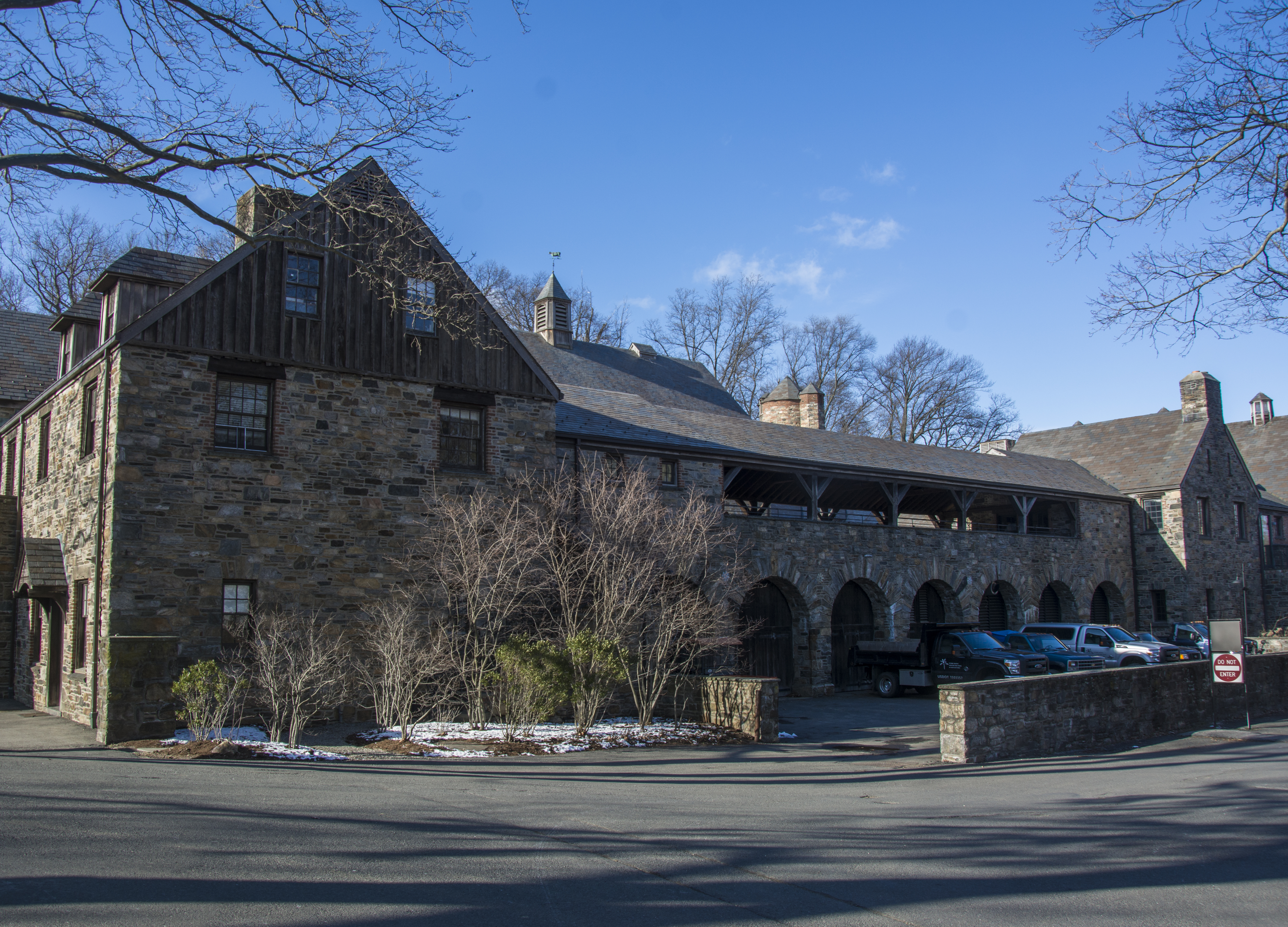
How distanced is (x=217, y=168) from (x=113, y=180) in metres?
1.07

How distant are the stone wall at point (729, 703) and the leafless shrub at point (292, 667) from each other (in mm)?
5715

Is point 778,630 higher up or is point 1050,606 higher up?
point 1050,606

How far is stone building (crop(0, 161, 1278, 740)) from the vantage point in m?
14.8

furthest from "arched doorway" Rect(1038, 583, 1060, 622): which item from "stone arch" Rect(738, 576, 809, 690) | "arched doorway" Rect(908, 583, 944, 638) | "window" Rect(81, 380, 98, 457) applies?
"window" Rect(81, 380, 98, 457)

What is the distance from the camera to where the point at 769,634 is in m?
23.4

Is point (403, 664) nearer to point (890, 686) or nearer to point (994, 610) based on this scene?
point (890, 686)

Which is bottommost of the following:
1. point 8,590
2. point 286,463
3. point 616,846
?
point 616,846

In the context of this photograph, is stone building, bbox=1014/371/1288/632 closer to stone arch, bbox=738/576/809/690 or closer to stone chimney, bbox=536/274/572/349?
stone arch, bbox=738/576/809/690

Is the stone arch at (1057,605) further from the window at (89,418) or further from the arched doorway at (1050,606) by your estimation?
the window at (89,418)

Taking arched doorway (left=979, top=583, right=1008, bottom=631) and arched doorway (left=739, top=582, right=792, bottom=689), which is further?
arched doorway (left=979, top=583, right=1008, bottom=631)

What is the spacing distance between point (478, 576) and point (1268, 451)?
155 ft

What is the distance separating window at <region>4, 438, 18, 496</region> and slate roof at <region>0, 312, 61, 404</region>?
1.23 meters

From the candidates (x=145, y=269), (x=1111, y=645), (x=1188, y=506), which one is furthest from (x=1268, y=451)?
(x=145, y=269)

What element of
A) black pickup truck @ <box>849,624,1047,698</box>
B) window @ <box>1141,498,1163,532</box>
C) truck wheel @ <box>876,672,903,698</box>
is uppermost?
window @ <box>1141,498,1163,532</box>
